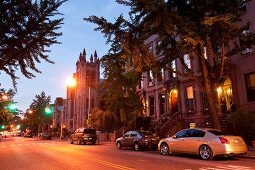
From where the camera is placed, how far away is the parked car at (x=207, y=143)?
13.3m

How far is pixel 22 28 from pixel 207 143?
33.3 feet

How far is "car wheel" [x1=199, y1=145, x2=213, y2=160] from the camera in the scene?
44.9ft

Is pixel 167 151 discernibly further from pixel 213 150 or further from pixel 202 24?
pixel 202 24

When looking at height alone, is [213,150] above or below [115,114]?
below

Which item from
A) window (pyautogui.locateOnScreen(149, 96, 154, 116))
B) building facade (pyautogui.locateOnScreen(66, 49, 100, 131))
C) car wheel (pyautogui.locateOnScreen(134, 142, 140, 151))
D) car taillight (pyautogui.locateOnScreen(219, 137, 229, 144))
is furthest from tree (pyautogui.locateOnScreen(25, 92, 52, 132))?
car taillight (pyautogui.locateOnScreen(219, 137, 229, 144))

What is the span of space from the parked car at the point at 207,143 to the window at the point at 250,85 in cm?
1021

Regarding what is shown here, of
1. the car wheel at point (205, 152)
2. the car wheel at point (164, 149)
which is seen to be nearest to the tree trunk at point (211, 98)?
the car wheel at point (164, 149)

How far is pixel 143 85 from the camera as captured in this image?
38.3 m

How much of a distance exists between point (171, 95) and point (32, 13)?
2538 cm

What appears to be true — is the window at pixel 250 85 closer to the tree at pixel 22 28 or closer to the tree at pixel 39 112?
the tree at pixel 22 28

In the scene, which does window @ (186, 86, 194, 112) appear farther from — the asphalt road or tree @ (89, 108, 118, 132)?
the asphalt road

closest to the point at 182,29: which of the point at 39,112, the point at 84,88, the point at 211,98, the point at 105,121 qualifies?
the point at 211,98

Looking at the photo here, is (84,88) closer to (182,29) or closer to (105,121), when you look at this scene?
(105,121)

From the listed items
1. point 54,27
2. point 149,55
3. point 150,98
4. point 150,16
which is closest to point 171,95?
point 150,98
